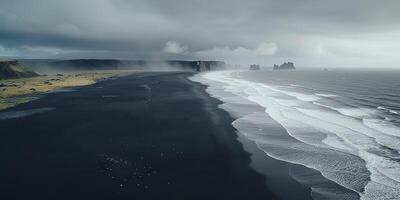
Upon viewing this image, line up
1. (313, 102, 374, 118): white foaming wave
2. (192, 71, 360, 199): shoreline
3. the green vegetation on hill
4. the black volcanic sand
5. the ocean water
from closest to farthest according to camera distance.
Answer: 1. (192, 71, 360, 199): shoreline
2. the black volcanic sand
3. the ocean water
4. (313, 102, 374, 118): white foaming wave
5. the green vegetation on hill

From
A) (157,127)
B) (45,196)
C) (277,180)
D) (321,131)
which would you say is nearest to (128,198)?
(45,196)

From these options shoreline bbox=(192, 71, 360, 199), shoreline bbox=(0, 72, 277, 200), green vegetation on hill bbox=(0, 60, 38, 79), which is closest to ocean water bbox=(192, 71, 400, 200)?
shoreline bbox=(192, 71, 360, 199)

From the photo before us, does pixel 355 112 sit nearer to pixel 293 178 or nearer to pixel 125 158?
pixel 293 178

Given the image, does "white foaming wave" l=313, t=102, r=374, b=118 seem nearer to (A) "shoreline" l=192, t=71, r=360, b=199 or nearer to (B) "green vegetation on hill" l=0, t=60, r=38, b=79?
(A) "shoreline" l=192, t=71, r=360, b=199

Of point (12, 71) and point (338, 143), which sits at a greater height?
point (338, 143)

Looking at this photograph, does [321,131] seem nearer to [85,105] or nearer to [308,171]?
[308,171]

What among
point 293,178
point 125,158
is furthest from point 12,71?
point 293,178
